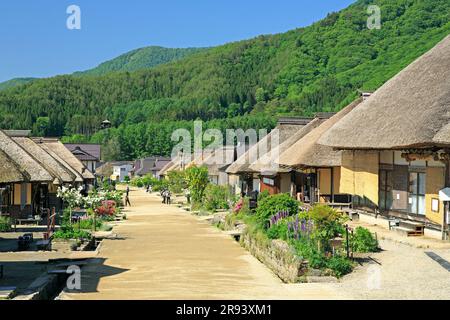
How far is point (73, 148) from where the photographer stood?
85.4m

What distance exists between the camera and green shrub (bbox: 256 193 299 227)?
21.9 meters

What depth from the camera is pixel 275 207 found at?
21984 millimetres

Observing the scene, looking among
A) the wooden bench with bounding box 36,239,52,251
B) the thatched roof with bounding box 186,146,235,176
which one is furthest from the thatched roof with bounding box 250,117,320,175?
the thatched roof with bounding box 186,146,235,176

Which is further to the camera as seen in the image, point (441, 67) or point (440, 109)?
point (441, 67)

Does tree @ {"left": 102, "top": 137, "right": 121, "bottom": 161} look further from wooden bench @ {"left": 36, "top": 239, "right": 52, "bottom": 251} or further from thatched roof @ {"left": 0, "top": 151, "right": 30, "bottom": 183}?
wooden bench @ {"left": 36, "top": 239, "right": 52, "bottom": 251}

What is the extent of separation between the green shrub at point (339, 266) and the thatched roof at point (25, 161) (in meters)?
20.3

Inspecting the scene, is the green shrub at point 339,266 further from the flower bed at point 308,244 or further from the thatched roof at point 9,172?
the thatched roof at point 9,172

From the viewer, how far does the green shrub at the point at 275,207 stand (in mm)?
21906

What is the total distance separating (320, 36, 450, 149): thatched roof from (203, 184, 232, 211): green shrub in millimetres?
20808

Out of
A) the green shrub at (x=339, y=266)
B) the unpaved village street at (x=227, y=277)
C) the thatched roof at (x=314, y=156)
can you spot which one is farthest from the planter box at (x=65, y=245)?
the thatched roof at (x=314, y=156)

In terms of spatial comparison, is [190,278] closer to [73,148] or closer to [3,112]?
[73,148]

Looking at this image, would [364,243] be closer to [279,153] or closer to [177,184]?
[279,153]
